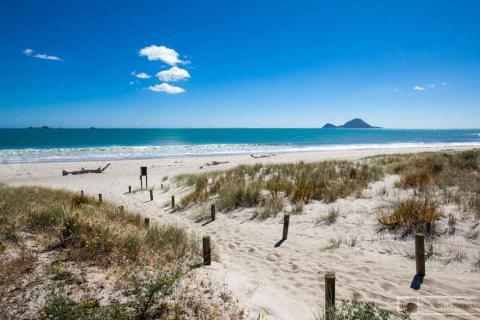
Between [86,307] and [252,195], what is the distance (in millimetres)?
7369

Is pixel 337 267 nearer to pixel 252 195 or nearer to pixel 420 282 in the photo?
pixel 420 282

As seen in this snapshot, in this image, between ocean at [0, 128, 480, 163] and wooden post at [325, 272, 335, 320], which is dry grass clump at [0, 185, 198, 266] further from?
ocean at [0, 128, 480, 163]

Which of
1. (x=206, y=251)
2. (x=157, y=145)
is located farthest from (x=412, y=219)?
(x=157, y=145)

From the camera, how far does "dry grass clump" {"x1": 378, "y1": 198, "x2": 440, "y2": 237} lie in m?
6.57

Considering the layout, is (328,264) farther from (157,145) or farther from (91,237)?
(157,145)

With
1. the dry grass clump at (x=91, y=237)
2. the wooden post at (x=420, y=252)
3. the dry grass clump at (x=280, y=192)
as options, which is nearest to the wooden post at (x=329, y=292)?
the wooden post at (x=420, y=252)

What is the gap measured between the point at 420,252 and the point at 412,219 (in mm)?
2174

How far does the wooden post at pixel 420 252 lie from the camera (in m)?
4.84

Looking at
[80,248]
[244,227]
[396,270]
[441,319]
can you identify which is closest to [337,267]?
[396,270]

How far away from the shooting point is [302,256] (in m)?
6.17

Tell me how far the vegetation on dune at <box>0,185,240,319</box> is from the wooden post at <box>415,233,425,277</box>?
376 centimetres

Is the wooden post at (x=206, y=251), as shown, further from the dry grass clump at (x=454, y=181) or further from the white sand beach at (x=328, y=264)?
the dry grass clump at (x=454, y=181)

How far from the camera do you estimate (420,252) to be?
488 centimetres

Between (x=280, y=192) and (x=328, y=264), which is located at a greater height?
(x=280, y=192)
